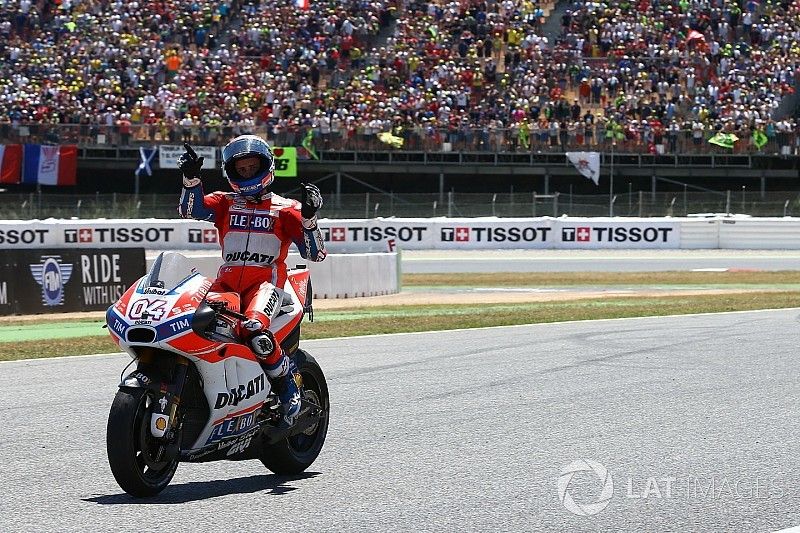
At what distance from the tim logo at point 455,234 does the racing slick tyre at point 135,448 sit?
104 feet

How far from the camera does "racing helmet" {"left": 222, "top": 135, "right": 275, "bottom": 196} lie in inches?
264

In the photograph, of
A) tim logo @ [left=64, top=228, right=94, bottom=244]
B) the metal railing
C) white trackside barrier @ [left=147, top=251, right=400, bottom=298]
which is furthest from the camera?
the metal railing

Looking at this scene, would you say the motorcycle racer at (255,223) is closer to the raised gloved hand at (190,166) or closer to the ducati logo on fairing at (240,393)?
the raised gloved hand at (190,166)

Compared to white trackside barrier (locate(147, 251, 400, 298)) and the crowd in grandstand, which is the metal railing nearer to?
the crowd in grandstand

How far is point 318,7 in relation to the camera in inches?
1727

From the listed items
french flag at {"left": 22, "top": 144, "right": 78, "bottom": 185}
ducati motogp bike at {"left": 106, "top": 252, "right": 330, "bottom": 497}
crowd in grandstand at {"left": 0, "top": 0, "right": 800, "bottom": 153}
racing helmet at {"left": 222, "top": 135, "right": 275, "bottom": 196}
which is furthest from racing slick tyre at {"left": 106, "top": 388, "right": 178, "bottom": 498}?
french flag at {"left": 22, "top": 144, "right": 78, "bottom": 185}

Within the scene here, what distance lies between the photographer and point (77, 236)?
35750mm

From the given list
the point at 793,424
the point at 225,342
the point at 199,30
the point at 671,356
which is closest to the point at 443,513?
the point at 225,342

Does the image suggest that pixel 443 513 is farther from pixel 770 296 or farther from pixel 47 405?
pixel 770 296

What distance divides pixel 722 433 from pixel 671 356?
167 inches

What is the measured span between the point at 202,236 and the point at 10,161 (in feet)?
23.8

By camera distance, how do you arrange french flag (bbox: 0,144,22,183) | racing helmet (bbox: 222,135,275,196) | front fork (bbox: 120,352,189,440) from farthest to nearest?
french flag (bbox: 0,144,22,183) < racing helmet (bbox: 222,135,275,196) < front fork (bbox: 120,352,189,440)

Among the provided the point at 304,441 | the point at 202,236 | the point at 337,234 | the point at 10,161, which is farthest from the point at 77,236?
the point at 304,441

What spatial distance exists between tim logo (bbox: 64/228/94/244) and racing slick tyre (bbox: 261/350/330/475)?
97.8 feet
